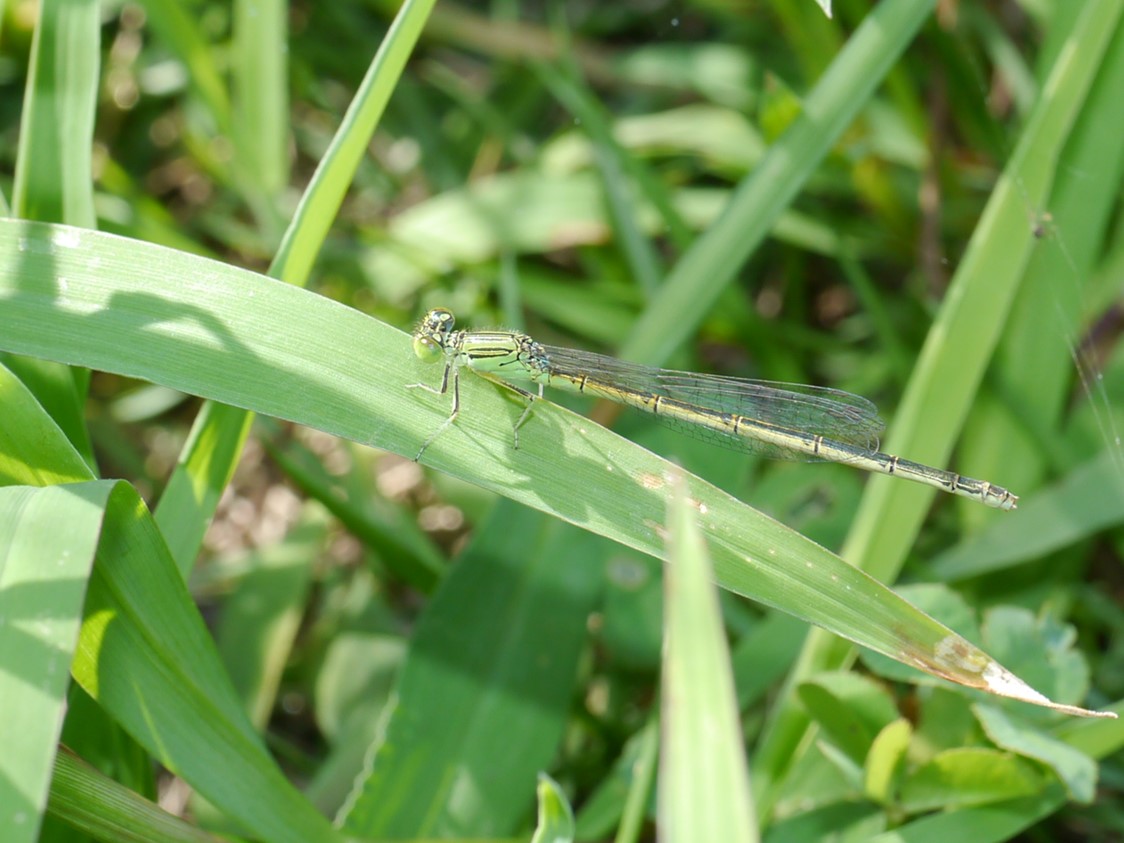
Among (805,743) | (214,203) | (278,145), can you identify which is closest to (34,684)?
(805,743)

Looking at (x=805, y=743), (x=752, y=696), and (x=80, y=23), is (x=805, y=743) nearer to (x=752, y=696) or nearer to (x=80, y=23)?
(x=752, y=696)

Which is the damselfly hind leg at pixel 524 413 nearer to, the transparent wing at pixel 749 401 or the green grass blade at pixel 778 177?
the transparent wing at pixel 749 401

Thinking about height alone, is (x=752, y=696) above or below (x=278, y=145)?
below

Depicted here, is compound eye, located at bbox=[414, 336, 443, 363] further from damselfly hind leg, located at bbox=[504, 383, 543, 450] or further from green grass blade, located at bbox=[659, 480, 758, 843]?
green grass blade, located at bbox=[659, 480, 758, 843]

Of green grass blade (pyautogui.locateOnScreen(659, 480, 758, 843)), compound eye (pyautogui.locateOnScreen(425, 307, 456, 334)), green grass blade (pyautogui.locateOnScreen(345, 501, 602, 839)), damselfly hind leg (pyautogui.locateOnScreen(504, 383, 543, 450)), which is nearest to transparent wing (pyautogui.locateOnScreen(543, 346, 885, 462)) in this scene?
compound eye (pyautogui.locateOnScreen(425, 307, 456, 334))

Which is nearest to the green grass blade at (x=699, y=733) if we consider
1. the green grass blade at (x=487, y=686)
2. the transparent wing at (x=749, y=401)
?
the green grass blade at (x=487, y=686)

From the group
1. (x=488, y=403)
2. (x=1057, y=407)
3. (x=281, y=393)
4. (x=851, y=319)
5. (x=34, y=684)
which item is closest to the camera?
(x=34, y=684)
